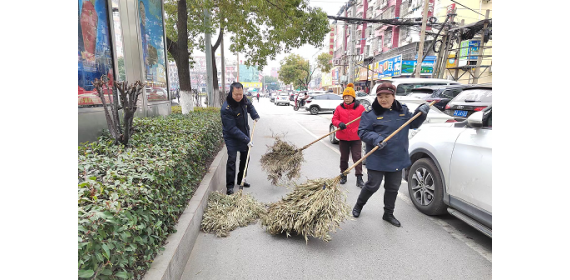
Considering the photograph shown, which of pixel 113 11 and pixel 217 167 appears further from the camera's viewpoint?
pixel 113 11

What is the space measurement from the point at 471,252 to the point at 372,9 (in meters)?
36.1

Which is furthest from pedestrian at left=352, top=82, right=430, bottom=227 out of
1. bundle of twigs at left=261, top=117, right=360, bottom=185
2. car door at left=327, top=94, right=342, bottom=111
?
car door at left=327, top=94, right=342, bottom=111

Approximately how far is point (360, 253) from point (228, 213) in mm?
1605

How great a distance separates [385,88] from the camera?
3.22 metres

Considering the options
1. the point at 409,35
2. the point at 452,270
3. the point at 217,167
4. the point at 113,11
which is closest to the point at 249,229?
the point at 217,167

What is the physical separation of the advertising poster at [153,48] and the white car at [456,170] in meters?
6.45

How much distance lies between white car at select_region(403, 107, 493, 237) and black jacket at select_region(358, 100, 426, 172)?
1.54ft

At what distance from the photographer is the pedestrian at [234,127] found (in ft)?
14.0

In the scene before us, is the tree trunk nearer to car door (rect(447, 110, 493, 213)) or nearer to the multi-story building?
car door (rect(447, 110, 493, 213))

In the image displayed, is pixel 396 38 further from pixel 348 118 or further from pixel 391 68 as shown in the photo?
pixel 348 118

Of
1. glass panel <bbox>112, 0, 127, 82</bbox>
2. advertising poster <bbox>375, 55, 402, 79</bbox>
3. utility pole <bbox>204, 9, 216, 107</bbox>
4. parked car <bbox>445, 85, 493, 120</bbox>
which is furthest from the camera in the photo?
advertising poster <bbox>375, 55, 402, 79</bbox>

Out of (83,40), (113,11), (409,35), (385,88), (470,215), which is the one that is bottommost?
(470,215)

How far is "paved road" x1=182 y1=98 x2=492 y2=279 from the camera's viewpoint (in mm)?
2607

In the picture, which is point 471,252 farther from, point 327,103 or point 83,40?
point 327,103
